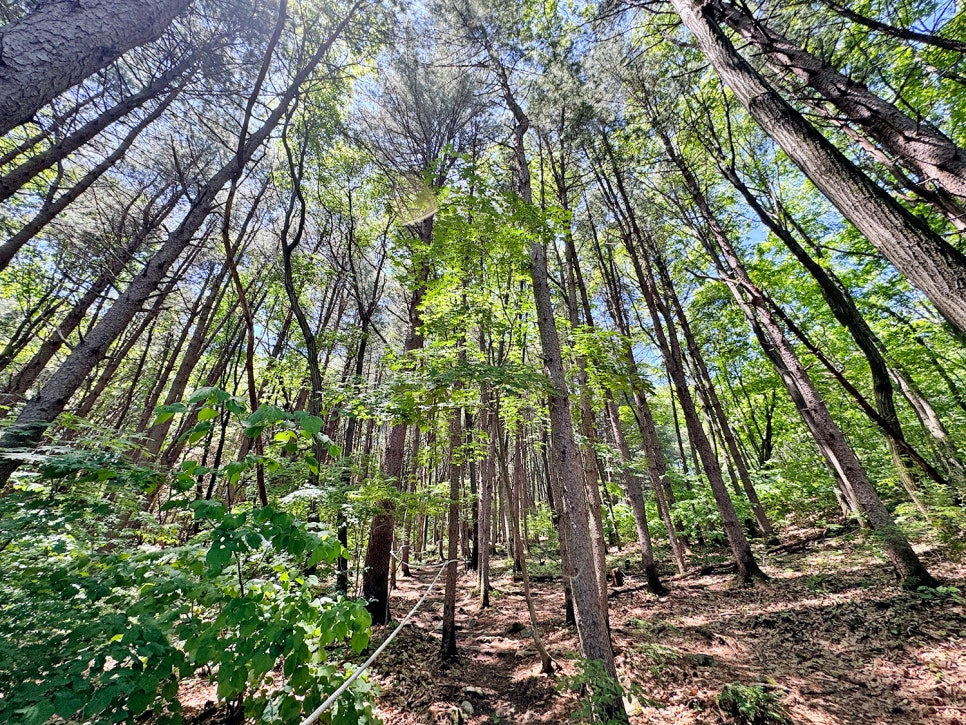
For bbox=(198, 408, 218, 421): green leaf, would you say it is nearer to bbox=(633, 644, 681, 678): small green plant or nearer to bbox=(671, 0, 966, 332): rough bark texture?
bbox=(671, 0, 966, 332): rough bark texture

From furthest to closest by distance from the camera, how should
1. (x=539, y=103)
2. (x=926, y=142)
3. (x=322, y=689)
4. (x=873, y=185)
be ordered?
(x=539, y=103) < (x=926, y=142) < (x=873, y=185) < (x=322, y=689)

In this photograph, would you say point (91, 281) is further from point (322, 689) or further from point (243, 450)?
point (322, 689)

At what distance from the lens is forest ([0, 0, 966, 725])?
2205 millimetres

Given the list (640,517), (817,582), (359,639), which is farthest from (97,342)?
(817,582)

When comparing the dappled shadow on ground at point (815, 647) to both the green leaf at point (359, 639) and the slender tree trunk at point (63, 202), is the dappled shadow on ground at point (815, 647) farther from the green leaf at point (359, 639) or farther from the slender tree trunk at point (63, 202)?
the slender tree trunk at point (63, 202)

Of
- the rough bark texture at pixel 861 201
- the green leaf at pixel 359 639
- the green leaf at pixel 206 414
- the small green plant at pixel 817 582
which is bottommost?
the small green plant at pixel 817 582

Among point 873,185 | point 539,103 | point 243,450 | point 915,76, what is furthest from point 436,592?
point 915,76

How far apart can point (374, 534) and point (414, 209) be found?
268 inches

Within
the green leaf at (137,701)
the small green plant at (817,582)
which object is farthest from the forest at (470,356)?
the small green plant at (817,582)

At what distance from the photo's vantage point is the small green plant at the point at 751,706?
3.57m

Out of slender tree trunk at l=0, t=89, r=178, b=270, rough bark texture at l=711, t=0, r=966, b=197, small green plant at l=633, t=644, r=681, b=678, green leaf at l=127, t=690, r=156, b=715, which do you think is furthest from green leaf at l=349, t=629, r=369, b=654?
slender tree trunk at l=0, t=89, r=178, b=270

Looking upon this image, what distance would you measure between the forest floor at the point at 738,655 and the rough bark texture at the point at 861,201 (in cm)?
415

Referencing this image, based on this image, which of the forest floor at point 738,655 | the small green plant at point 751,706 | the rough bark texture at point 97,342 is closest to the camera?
the small green plant at point 751,706

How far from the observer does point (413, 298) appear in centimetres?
859
